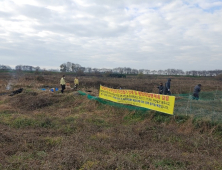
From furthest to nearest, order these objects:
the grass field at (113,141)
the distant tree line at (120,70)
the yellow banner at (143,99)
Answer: the distant tree line at (120,70)
the yellow banner at (143,99)
the grass field at (113,141)

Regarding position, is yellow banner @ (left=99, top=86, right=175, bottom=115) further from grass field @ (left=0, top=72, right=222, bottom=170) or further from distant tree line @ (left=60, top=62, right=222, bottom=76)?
distant tree line @ (left=60, top=62, right=222, bottom=76)

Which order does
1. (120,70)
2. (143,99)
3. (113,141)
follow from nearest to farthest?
(113,141) < (143,99) < (120,70)

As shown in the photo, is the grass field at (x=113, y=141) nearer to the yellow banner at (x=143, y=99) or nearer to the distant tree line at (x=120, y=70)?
the yellow banner at (x=143, y=99)

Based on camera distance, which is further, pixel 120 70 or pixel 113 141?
pixel 120 70

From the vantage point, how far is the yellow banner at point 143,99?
869 cm

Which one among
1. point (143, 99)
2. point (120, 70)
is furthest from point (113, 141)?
point (120, 70)

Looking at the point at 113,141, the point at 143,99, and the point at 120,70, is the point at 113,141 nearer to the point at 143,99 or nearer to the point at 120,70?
the point at 143,99

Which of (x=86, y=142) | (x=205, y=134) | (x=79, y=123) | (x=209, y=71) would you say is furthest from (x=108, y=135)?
(x=209, y=71)

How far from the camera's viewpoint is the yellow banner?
8.69 meters

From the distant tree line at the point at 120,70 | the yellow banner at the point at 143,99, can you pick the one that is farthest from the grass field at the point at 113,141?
the distant tree line at the point at 120,70

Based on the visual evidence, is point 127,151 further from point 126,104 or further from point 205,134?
point 126,104

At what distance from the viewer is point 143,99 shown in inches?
388

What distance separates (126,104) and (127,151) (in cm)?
547

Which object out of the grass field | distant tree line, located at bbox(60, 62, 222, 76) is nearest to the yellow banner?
the grass field
